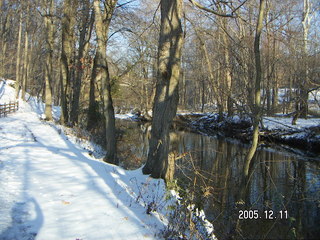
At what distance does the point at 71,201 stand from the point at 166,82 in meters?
3.57

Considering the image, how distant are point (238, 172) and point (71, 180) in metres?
7.03

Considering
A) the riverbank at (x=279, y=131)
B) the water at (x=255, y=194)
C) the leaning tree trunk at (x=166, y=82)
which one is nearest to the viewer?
the water at (x=255, y=194)

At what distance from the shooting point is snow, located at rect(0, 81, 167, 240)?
3.60 meters

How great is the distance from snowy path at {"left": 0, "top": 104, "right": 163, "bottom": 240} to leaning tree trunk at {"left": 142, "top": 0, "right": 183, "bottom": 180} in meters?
0.67

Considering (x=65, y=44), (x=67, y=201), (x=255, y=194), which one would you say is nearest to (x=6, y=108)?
(x=65, y=44)

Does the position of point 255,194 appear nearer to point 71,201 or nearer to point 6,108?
point 71,201

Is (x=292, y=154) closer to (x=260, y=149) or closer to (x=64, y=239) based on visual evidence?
(x=260, y=149)

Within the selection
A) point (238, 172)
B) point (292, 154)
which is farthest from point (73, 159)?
point (292, 154)

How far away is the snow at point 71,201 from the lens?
360cm

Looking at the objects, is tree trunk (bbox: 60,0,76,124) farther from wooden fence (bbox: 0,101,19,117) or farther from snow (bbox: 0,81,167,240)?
snow (bbox: 0,81,167,240)

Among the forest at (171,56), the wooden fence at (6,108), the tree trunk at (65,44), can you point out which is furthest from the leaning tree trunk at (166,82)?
the wooden fence at (6,108)

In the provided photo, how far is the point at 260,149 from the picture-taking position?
15.7 meters

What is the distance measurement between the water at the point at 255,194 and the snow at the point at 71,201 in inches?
43.2

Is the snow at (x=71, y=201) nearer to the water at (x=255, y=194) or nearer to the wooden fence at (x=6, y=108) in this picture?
the water at (x=255, y=194)
